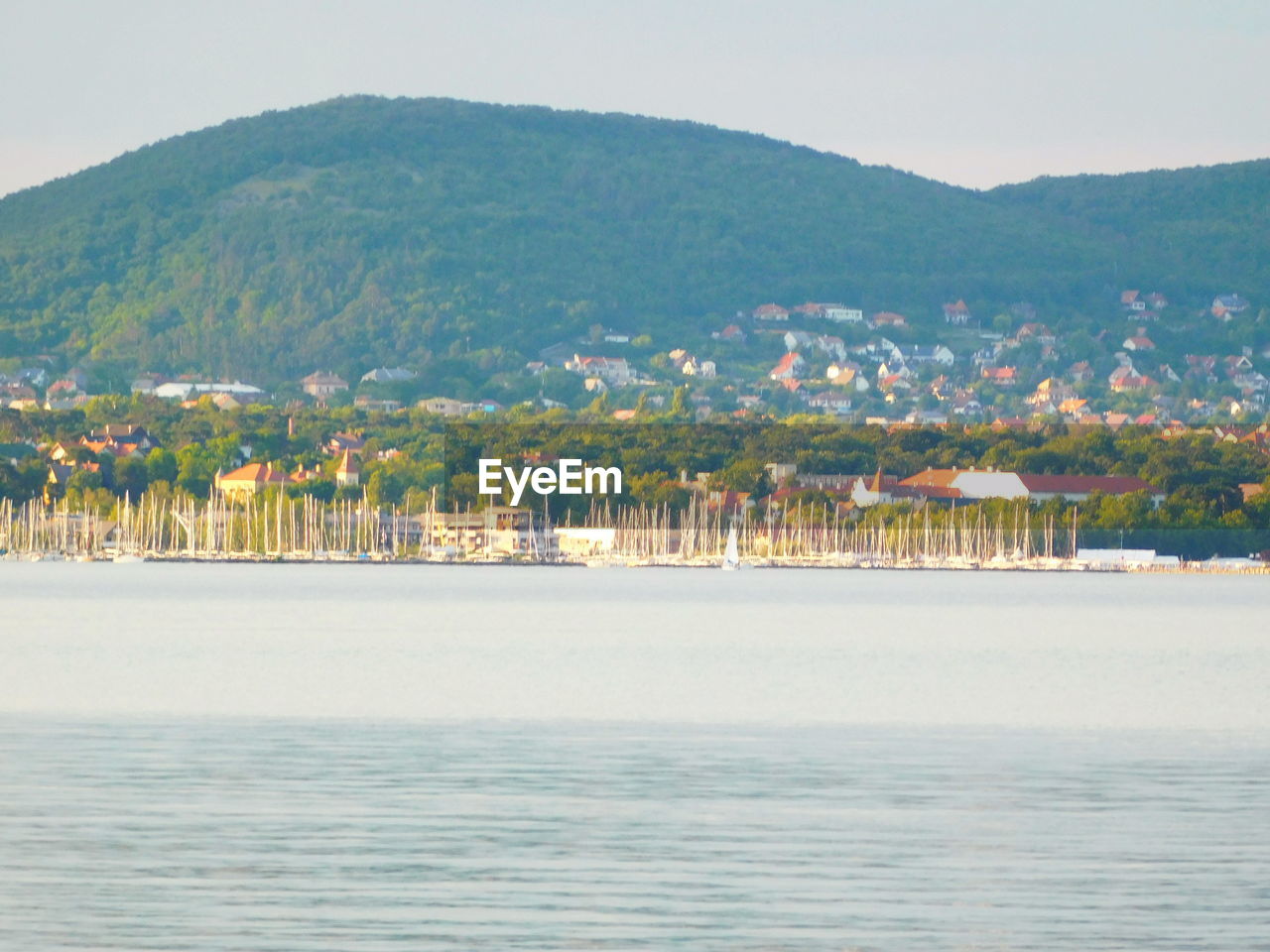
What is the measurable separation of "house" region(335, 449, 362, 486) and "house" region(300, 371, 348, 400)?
A: 5901 cm

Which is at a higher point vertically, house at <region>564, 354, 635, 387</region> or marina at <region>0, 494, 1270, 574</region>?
house at <region>564, 354, 635, 387</region>

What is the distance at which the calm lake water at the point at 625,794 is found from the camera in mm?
13641

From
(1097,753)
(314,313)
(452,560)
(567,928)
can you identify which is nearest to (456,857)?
(567,928)

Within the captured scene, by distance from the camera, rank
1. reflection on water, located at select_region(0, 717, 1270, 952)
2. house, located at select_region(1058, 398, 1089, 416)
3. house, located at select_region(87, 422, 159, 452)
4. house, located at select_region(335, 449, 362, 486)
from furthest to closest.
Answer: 1. house, located at select_region(1058, 398, 1089, 416)
2. house, located at select_region(87, 422, 159, 452)
3. house, located at select_region(335, 449, 362, 486)
4. reflection on water, located at select_region(0, 717, 1270, 952)

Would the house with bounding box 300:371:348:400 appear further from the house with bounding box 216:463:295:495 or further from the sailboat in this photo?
the sailboat

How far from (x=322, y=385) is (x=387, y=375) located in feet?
16.4

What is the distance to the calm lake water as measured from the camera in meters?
13.6

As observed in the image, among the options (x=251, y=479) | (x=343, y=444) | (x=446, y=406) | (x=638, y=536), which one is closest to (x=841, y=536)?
(x=638, y=536)

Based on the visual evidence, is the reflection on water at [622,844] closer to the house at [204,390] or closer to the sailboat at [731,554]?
the sailboat at [731,554]

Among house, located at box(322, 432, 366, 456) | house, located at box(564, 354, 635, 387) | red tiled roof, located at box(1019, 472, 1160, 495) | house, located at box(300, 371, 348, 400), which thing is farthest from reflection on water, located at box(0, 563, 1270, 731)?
house, located at box(564, 354, 635, 387)

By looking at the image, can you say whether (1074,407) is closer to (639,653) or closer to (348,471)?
(348,471)

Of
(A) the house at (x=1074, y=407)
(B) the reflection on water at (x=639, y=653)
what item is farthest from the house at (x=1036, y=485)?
(A) the house at (x=1074, y=407)

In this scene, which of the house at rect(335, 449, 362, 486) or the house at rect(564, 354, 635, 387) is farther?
the house at rect(564, 354, 635, 387)

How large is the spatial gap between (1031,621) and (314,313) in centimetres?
14837
